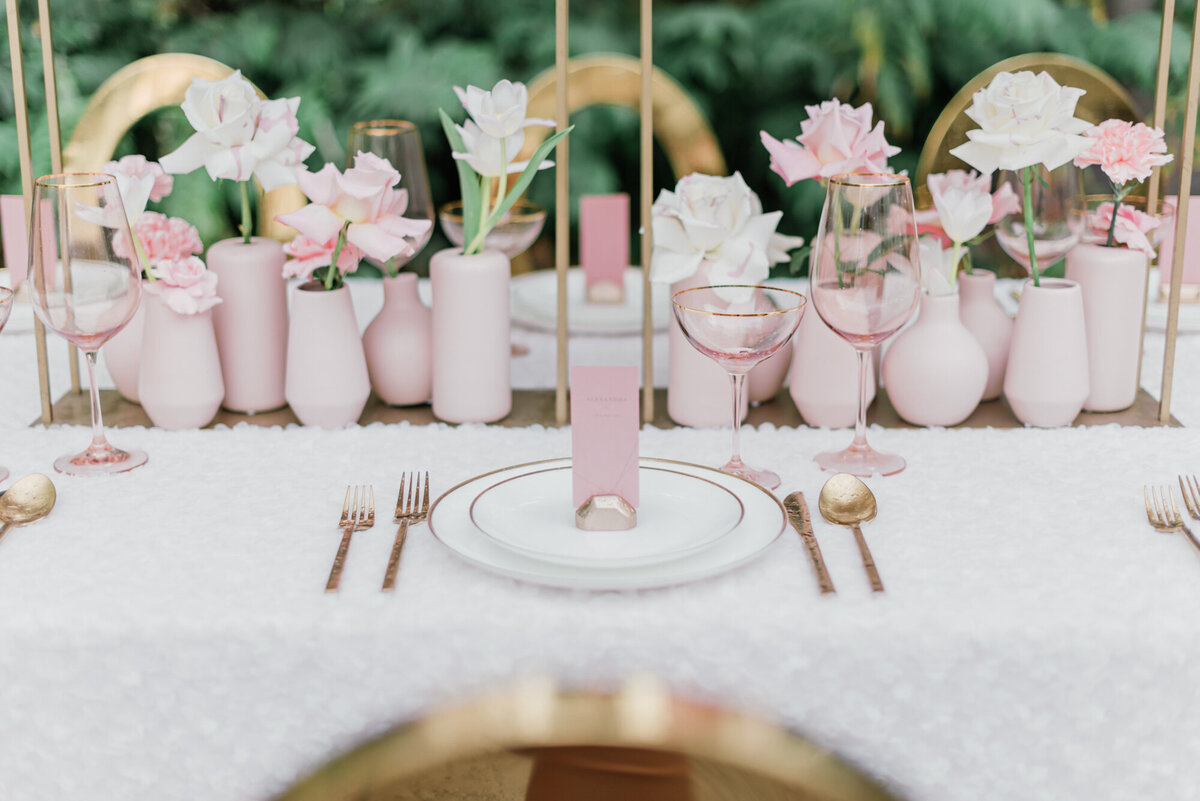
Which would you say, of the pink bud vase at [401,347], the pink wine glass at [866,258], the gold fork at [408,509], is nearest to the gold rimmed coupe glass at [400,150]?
the pink bud vase at [401,347]

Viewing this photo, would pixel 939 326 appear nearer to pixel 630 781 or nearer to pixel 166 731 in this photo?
pixel 630 781

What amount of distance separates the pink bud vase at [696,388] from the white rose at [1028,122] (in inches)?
12.1

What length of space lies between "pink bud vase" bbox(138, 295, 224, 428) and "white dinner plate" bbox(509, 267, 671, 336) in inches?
18.7

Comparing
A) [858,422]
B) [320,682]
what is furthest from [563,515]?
[858,422]

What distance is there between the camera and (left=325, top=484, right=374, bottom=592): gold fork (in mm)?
809

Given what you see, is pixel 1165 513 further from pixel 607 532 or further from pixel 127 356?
pixel 127 356

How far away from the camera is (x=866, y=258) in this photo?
3.09 feet

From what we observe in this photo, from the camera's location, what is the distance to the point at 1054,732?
75 cm

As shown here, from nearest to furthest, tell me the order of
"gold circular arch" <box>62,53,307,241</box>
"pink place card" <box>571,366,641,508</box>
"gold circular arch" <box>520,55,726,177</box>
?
"pink place card" <box>571,366,641,508</box>
"gold circular arch" <box>62,53,307,241</box>
"gold circular arch" <box>520,55,726,177</box>

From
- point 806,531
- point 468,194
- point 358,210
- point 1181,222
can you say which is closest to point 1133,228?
point 1181,222

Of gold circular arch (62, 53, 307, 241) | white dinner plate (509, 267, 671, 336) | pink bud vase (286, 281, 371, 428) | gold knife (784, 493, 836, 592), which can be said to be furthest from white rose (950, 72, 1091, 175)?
gold circular arch (62, 53, 307, 241)

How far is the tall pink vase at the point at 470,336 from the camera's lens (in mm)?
1132

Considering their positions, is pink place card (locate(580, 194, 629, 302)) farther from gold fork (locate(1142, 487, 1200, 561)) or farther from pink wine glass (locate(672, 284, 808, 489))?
Answer: gold fork (locate(1142, 487, 1200, 561))

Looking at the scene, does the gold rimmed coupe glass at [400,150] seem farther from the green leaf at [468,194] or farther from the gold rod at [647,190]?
the gold rod at [647,190]
